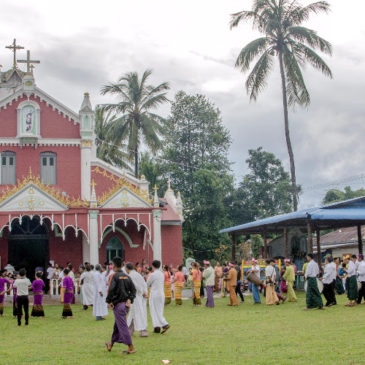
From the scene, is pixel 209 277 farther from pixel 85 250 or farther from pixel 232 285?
pixel 85 250

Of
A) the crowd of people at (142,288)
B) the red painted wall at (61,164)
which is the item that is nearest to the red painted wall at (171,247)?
the red painted wall at (61,164)

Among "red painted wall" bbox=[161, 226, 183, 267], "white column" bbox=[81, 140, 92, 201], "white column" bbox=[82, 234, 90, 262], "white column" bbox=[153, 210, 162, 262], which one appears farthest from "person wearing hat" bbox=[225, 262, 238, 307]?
"white column" bbox=[81, 140, 92, 201]

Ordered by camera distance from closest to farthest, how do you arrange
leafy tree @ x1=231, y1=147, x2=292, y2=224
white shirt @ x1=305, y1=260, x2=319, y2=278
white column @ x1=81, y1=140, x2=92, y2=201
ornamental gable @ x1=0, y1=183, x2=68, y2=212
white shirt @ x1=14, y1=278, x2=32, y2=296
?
white shirt @ x1=14, y1=278, x2=32, y2=296 < white shirt @ x1=305, y1=260, x2=319, y2=278 < ornamental gable @ x1=0, y1=183, x2=68, y2=212 < white column @ x1=81, y1=140, x2=92, y2=201 < leafy tree @ x1=231, y1=147, x2=292, y2=224

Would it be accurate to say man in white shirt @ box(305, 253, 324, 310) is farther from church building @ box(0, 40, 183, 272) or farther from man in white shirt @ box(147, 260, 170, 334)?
church building @ box(0, 40, 183, 272)

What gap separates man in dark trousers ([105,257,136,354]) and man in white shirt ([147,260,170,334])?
255 cm

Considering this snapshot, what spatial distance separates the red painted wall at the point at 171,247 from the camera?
32281mm

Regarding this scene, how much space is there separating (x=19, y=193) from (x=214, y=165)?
2461cm

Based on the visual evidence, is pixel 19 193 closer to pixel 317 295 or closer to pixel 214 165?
pixel 317 295

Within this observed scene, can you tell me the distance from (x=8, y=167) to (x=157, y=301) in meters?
18.4

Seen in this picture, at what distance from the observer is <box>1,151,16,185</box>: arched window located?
98.0ft

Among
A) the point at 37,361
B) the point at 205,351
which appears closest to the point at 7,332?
the point at 37,361

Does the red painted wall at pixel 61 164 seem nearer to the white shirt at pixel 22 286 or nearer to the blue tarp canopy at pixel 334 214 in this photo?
the blue tarp canopy at pixel 334 214

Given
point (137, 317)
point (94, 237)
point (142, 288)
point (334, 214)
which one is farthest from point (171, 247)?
point (137, 317)

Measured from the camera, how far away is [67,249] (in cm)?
2959
